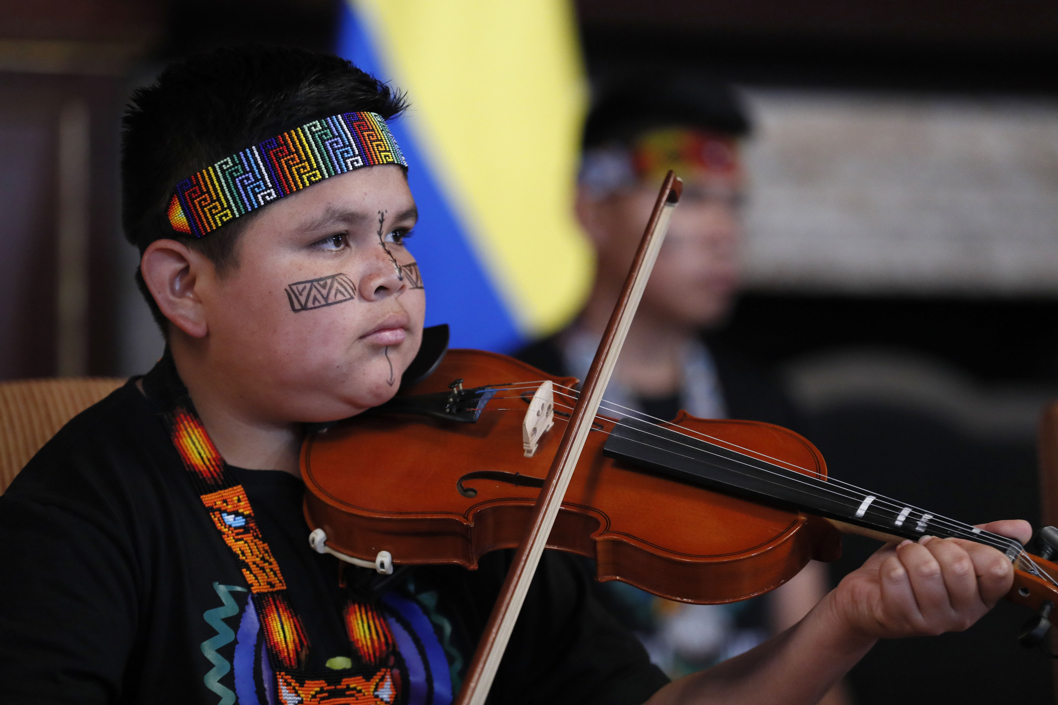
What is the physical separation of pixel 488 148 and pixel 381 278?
166 centimetres

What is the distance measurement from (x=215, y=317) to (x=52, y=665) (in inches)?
12.2

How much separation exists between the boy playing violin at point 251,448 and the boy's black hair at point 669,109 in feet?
3.33

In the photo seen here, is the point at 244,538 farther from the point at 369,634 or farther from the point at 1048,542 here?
the point at 1048,542

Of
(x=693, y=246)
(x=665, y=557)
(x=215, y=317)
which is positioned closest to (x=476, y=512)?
(x=665, y=557)

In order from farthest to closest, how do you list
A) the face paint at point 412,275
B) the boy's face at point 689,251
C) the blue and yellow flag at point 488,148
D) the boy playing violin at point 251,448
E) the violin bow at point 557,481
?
the blue and yellow flag at point 488,148 < the boy's face at point 689,251 < the face paint at point 412,275 < the boy playing violin at point 251,448 < the violin bow at point 557,481

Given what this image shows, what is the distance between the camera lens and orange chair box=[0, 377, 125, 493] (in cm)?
98

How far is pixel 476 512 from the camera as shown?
2.53 feet

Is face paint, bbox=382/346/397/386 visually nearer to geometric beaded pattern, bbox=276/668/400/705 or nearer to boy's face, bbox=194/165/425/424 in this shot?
boy's face, bbox=194/165/425/424

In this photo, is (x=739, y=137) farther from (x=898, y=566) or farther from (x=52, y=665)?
(x=52, y=665)

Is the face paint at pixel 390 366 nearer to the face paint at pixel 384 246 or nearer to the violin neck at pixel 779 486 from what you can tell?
the face paint at pixel 384 246

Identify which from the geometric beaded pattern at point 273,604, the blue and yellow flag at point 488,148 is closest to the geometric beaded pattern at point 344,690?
the geometric beaded pattern at point 273,604

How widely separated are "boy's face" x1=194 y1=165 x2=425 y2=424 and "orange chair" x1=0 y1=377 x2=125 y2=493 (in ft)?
0.99

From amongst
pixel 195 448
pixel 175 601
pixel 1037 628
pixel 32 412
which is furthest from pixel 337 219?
pixel 1037 628

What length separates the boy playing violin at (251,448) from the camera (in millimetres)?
733
